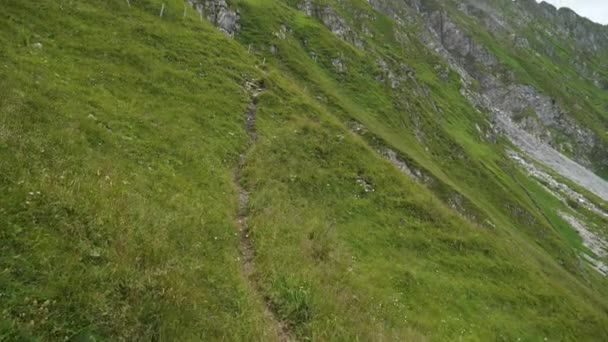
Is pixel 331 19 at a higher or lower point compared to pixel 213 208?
higher

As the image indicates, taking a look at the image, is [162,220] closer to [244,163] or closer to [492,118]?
[244,163]

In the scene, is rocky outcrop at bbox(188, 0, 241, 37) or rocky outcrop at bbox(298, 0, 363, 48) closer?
rocky outcrop at bbox(188, 0, 241, 37)

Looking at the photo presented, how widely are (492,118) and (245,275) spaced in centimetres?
15539

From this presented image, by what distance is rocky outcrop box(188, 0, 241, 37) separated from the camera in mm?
63787

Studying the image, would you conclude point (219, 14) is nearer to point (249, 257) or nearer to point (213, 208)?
point (213, 208)

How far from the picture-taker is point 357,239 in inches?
1177

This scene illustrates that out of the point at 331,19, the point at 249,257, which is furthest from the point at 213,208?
the point at 331,19

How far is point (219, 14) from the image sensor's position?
65250 millimetres

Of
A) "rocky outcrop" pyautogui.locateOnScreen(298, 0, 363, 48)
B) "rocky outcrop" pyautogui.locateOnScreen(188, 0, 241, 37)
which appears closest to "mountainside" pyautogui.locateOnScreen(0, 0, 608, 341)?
"rocky outcrop" pyautogui.locateOnScreen(188, 0, 241, 37)

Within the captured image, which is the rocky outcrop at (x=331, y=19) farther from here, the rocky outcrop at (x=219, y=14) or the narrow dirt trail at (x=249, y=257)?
the narrow dirt trail at (x=249, y=257)

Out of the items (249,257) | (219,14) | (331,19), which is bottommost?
(249,257)

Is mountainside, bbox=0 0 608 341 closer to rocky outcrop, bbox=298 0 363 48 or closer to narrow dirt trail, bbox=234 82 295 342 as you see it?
narrow dirt trail, bbox=234 82 295 342

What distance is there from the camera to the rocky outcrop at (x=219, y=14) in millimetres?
63787

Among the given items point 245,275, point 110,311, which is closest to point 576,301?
point 245,275
